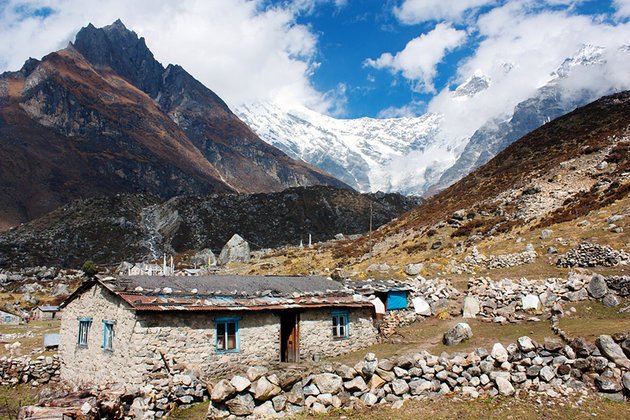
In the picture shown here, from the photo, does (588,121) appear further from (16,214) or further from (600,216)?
(16,214)

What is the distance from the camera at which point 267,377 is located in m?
16.4

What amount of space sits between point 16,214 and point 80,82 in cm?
8440

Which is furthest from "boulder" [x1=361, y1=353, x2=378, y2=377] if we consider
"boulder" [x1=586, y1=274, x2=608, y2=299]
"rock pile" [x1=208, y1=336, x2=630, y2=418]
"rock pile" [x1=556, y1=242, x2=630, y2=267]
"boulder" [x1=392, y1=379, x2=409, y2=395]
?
"rock pile" [x1=556, y1=242, x2=630, y2=267]

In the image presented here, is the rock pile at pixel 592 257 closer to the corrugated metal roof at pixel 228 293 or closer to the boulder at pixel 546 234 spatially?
the boulder at pixel 546 234

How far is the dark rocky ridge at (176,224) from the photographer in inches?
3570

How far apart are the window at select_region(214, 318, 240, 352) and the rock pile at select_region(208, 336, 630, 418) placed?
18.1 feet

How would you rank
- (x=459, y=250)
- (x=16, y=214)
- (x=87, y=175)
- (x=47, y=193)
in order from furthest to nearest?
(x=87, y=175), (x=47, y=193), (x=16, y=214), (x=459, y=250)

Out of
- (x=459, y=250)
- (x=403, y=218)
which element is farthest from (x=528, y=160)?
(x=459, y=250)

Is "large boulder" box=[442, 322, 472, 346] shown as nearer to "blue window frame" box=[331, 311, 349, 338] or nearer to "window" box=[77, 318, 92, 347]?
"blue window frame" box=[331, 311, 349, 338]

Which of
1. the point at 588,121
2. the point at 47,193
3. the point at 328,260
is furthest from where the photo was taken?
the point at 47,193

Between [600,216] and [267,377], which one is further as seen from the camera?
[600,216]

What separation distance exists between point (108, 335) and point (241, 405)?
877cm

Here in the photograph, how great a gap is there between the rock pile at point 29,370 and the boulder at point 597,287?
26338 millimetres

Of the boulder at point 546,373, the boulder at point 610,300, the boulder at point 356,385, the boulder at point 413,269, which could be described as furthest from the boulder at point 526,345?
the boulder at point 413,269
